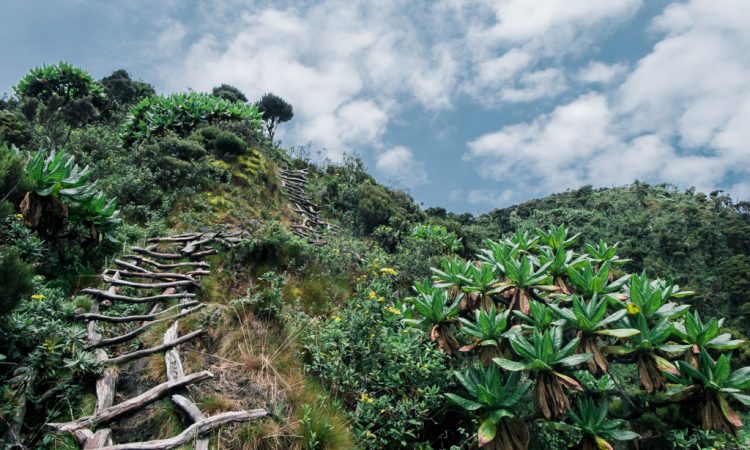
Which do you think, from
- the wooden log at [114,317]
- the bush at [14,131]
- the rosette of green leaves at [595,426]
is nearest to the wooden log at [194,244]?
the wooden log at [114,317]

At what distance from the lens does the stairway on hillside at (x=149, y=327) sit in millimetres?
2889

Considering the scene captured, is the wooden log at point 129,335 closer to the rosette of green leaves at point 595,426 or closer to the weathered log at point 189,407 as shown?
the weathered log at point 189,407

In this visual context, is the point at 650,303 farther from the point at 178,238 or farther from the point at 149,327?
the point at 178,238

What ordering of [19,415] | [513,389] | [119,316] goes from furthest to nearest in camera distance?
[119,316] < [513,389] < [19,415]

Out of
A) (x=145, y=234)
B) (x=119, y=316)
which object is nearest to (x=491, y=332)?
(x=119, y=316)

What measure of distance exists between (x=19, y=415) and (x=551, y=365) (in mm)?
3834

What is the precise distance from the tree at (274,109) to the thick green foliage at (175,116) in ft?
47.5

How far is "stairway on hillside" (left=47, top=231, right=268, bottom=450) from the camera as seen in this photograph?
289 cm

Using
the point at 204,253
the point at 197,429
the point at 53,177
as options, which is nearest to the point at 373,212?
the point at 204,253

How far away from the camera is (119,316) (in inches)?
188

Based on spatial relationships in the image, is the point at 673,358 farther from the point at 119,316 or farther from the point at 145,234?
the point at 145,234

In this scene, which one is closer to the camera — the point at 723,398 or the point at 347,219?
the point at 723,398

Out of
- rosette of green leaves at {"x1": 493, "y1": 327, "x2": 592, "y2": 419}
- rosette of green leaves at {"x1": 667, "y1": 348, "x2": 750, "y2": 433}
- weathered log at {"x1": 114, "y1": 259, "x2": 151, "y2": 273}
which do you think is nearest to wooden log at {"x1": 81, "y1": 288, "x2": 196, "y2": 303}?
weathered log at {"x1": 114, "y1": 259, "x2": 151, "y2": 273}

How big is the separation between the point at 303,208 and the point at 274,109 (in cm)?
1945
